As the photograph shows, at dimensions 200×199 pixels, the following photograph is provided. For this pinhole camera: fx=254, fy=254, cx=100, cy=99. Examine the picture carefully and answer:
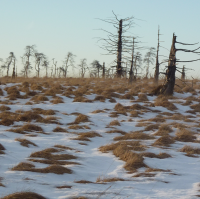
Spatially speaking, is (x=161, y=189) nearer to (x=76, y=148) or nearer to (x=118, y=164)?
(x=118, y=164)

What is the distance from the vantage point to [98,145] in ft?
22.4

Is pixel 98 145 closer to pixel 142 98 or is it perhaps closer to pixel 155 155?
pixel 155 155

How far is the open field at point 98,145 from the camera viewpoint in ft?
12.5

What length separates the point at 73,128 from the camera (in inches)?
328

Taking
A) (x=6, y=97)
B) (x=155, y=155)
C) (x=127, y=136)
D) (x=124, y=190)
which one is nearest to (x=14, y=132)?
(x=127, y=136)

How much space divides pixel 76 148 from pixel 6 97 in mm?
7291

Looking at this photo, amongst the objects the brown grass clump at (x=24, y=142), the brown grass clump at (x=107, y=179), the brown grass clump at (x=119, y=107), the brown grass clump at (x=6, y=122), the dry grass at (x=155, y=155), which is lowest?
the brown grass clump at (x=107, y=179)

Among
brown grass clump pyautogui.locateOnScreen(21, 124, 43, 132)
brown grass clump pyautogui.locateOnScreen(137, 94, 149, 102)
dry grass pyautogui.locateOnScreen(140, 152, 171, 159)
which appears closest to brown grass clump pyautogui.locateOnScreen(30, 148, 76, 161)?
dry grass pyautogui.locateOnScreen(140, 152, 171, 159)

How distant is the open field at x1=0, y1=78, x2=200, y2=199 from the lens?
150 inches

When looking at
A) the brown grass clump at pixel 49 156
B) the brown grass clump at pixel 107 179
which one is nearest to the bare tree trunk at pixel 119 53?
the brown grass clump at pixel 49 156

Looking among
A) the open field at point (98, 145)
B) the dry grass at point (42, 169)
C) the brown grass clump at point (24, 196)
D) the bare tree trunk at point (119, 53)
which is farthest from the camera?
the bare tree trunk at point (119, 53)

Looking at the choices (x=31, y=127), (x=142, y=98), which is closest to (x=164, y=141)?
(x=31, y=127)

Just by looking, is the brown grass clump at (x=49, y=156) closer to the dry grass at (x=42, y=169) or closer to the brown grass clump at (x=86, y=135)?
the dry grass at (x=42, y=169)

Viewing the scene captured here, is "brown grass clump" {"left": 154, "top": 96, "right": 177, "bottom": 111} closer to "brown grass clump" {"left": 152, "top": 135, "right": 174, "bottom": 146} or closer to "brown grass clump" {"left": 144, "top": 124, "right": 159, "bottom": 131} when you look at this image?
"brown grass clump" {"left": 144, "top": 124, "right": 159, "bottom": 131}
